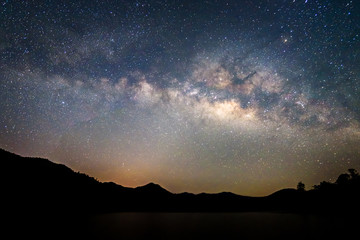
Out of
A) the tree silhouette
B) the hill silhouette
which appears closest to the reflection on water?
the hill silhouette

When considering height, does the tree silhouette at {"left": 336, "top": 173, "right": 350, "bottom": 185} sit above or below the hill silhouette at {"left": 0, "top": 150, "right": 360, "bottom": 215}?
above

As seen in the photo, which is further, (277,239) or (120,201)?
(120,201)

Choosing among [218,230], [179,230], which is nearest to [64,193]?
[179,230]

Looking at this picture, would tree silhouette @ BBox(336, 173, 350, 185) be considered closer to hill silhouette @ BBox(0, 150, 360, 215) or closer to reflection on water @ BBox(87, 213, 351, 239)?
hill silhouette @ BBox(0, 150, 360, 215)

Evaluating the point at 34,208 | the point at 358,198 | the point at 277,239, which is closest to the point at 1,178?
the point at 34,208

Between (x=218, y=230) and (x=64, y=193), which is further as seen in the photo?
(x=64, y=193)

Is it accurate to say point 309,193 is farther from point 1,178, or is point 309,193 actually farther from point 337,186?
point 1,178

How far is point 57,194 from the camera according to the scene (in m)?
99.6

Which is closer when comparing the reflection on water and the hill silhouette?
the reflection on water

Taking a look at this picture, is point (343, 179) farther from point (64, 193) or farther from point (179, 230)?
point (64, 193)

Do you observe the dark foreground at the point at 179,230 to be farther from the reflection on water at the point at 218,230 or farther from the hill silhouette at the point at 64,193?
the hill silhouette at the point at 64,193

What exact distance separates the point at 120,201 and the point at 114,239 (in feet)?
471

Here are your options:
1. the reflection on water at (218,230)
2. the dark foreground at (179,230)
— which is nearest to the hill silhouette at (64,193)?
the dark foreground at (179,230)

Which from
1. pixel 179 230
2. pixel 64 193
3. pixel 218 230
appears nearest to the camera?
pixel 218 230
